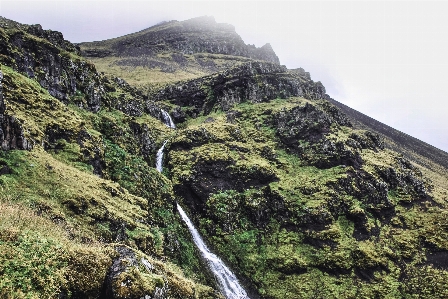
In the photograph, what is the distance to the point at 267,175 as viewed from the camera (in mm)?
48375

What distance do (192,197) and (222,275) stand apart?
1310 centimetres

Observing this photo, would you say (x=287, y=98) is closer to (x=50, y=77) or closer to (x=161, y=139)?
(x=161, y=139)

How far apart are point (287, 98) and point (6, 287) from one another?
224 ft

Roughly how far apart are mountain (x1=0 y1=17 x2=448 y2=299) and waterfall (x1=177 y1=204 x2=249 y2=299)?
1.14 m

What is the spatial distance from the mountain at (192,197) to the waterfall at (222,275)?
1.14 m

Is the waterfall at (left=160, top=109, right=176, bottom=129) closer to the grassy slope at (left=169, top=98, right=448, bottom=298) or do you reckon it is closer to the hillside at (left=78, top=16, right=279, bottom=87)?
the grassy slope at (left=169, top=98, right=448, bottom=298)

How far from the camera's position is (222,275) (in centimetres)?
3422

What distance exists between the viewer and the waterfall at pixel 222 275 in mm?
32906

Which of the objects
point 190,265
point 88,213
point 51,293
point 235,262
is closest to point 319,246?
point 235,262

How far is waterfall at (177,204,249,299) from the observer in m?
32.9

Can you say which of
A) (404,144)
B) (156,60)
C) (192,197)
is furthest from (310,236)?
(156,60)

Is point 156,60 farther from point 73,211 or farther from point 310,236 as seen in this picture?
point 73,211

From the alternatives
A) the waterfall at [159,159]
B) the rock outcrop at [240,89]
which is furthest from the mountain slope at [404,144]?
the waterfall at [159,159]

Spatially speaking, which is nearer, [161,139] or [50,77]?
[50,77]
